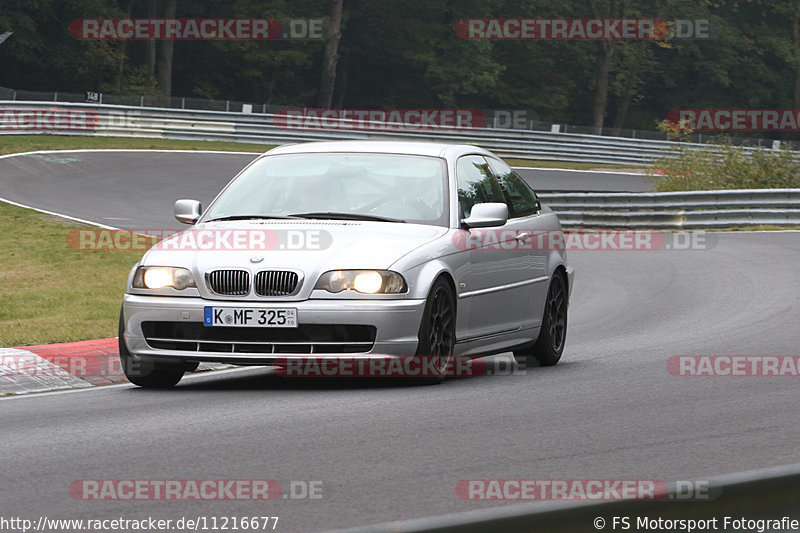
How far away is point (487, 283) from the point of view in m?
9.60

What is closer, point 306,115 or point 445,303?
point 445,303

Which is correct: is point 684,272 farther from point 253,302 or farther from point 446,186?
point 253,302

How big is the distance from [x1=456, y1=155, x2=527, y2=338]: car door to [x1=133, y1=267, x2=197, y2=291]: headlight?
1.79 meters

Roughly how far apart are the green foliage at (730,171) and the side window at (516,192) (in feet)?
62.5

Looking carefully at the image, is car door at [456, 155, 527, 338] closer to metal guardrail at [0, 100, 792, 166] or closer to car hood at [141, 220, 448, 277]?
car hood at [141, 220, 448, 277]

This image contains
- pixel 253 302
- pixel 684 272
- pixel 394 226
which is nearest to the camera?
pixel 253 302

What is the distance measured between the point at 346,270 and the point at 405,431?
161 cm

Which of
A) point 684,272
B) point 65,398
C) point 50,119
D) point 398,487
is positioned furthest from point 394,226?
point 50,119

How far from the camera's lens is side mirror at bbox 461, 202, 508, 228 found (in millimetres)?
9352

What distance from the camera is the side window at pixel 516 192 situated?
34.7 feet

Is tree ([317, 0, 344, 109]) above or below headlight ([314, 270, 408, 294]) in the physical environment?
above

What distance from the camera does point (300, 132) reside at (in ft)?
156

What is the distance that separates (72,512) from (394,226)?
Answer: 13.9 feet

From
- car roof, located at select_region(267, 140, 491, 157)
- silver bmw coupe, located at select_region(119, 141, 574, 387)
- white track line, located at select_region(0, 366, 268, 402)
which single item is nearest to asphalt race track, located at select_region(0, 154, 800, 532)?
white track line, located at select_region(0, 366, 268, 402)
